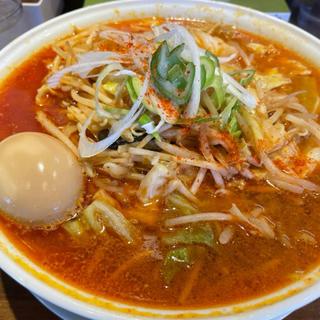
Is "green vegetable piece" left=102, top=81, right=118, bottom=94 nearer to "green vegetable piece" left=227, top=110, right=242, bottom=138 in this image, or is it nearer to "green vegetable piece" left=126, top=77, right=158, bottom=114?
"green vegetable piece" left=126, top=77, right=158, bottom=114

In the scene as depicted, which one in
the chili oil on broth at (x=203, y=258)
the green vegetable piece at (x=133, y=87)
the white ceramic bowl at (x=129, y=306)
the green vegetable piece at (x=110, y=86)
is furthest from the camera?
the green vegetable piece at (x=110, y=86)

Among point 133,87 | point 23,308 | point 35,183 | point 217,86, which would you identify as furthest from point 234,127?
point 23,308

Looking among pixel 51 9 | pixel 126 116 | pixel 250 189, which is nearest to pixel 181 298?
pixel 250 189

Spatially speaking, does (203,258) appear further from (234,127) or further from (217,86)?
(217,86)

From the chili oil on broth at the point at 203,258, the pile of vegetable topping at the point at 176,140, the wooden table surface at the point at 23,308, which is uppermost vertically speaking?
the pile of vegetable topping at the point at 176,140

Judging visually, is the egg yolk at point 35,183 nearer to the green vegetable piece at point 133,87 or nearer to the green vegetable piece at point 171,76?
the green vegetable piece at point 133,87

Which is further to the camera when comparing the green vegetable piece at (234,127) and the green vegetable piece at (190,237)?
the green vegetable piece at (234,127)

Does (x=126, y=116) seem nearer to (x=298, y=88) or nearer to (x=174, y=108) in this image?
(x=174, y=108)

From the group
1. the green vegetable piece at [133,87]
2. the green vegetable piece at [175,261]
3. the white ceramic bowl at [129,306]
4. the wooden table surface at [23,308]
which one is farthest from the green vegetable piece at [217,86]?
the wooden table surface at [23,308]
